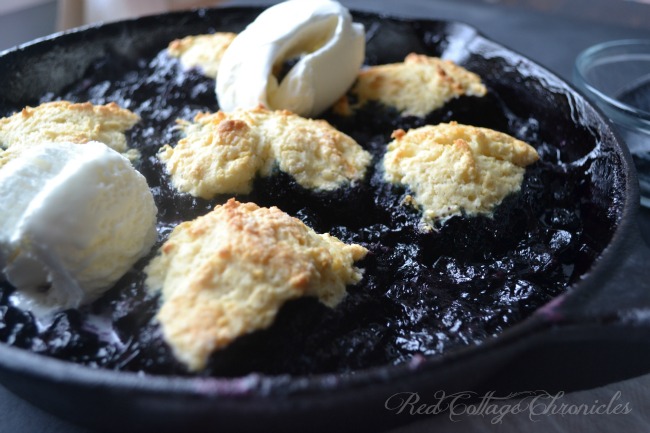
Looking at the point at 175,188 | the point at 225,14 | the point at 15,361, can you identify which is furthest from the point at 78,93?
the point at 15,361

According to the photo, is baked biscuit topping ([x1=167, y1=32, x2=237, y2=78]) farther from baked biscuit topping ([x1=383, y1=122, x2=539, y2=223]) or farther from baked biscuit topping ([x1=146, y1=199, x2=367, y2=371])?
baked biscuit topping ([x1=146, y1=199, x2=367, y2=371])

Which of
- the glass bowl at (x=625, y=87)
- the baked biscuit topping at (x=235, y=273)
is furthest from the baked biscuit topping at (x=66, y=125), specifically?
the glass bowl at (x=625, y=87)

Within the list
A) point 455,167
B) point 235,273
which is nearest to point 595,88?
point 455,167

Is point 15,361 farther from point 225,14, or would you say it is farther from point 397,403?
point 225,14

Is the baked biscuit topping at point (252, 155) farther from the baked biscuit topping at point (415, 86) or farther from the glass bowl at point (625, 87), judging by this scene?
the glass bowl at point (625, 87)

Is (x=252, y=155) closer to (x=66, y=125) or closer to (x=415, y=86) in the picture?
(x=66, y=125)

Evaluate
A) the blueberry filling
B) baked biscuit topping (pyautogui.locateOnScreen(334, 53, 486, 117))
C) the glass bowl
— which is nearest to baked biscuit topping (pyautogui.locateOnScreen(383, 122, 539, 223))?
the blueberry filling
